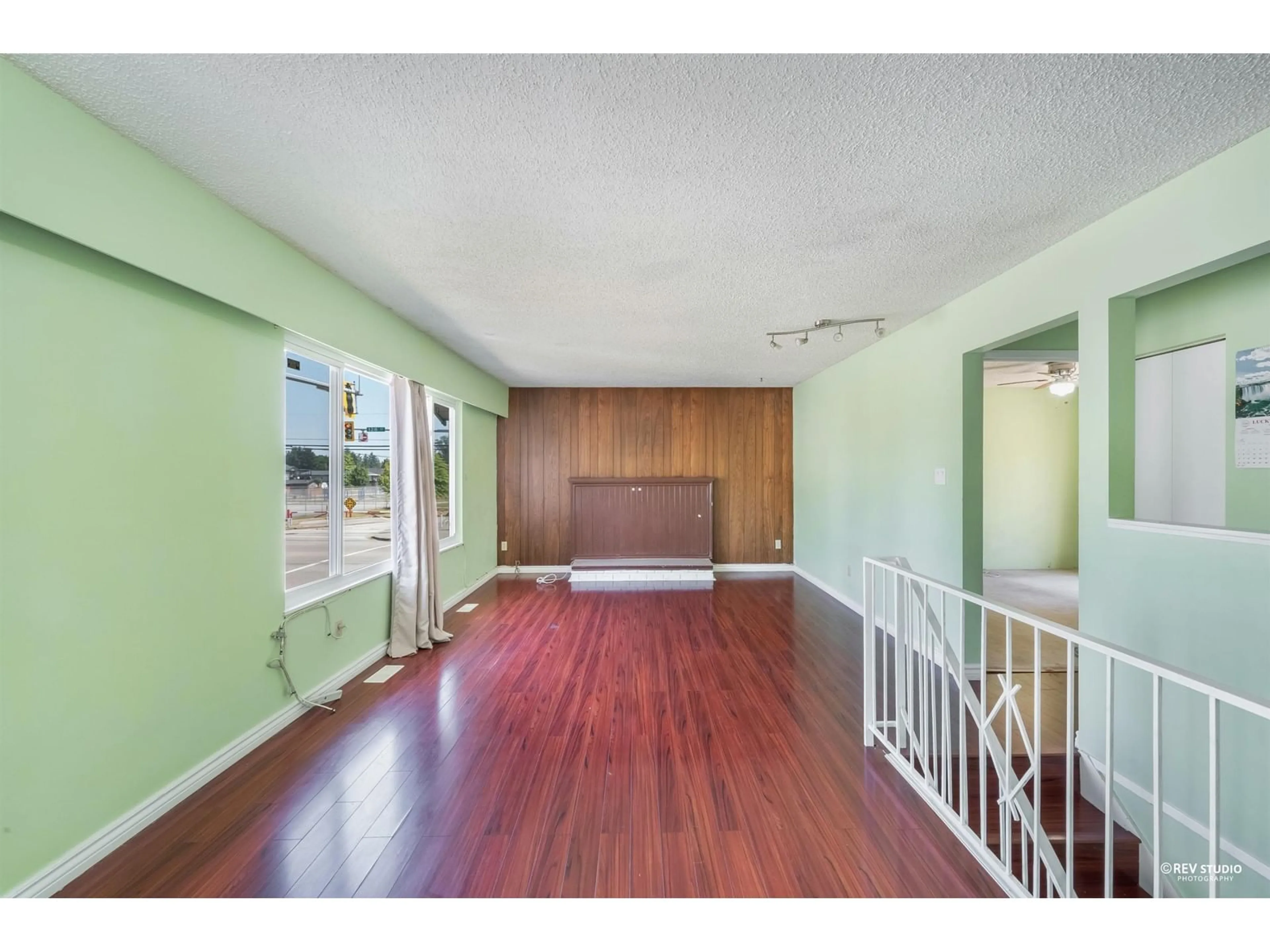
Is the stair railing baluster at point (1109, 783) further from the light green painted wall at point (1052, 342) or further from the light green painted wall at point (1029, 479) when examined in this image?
the light green painted wall at point (1029, 479)

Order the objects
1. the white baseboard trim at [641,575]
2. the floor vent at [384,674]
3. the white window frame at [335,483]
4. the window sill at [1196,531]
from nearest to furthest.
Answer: the window sill at [1196,531], the white window frame at [335,483], the floor vent at [384,674], the white baseboard trim at [641,575]

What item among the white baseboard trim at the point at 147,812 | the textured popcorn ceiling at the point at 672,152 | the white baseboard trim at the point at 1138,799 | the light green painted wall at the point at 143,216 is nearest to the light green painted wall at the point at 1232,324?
the textured popcorn ceiling at the point at 672,152

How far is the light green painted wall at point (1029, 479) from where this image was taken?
235 inches

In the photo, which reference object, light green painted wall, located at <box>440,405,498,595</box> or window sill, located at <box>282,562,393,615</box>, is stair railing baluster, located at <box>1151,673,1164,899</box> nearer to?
window sill, located at <box>282,562,393,615</box>

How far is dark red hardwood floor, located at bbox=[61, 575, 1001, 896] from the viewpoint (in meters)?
1.47

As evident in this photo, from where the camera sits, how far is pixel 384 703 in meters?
2.63

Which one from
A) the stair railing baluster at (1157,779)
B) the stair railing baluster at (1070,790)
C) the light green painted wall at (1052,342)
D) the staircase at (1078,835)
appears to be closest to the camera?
the stair railing baluster at (1157,779)

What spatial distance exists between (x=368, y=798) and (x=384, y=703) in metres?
0.85

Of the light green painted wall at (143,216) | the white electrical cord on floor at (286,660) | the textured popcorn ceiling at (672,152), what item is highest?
the textured popcorn ceiling at (672,152)

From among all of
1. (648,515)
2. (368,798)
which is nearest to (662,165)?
(368,798)

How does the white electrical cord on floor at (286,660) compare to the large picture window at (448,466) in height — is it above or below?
below

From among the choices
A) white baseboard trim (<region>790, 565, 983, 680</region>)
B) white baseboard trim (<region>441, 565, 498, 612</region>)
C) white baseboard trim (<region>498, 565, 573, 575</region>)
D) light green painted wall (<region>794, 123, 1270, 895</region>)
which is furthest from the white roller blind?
white baseboard trim (<region>498, 565, 573, 575</region>)

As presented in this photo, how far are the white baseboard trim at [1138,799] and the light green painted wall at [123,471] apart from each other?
3.28 m

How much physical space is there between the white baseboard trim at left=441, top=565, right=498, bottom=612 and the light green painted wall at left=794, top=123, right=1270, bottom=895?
400cm
